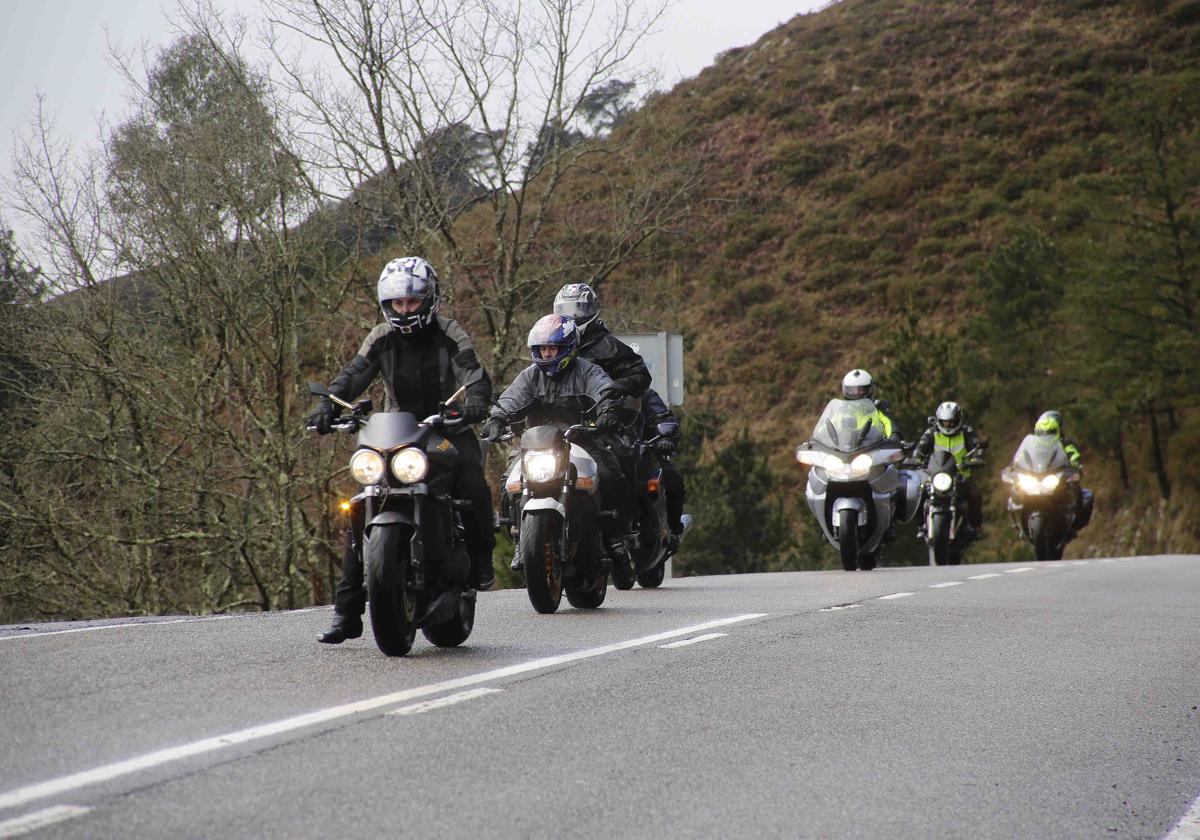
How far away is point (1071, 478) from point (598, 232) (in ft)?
30.7

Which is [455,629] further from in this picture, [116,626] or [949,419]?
[949,419]

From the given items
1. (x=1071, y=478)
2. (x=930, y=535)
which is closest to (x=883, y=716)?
(x=930, y=535)

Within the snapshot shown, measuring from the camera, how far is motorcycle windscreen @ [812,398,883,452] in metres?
18.2

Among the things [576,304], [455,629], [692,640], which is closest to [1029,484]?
[576,304]

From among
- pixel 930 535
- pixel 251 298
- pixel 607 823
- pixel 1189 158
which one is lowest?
pixel 607 823

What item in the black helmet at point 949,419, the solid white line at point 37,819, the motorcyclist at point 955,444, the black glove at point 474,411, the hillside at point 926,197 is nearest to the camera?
the solid white line at point 37,819

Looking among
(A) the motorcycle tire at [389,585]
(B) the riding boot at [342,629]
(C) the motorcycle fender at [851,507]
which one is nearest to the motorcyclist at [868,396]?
(C) the motorcycle fender at [851,507]

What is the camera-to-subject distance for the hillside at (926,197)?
47094 millimetres

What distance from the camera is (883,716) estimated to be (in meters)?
6.81

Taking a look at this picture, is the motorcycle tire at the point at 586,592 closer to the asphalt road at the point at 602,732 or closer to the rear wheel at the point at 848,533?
the asphalt road at the point at 602,732

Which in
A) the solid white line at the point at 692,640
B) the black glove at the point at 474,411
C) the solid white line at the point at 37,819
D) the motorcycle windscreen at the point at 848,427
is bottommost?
the solid white line at the point at 37,819

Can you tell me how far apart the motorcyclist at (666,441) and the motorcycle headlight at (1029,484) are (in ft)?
34.1

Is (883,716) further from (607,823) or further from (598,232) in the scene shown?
(598,232)

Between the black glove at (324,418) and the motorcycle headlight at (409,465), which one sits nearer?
the motorcycle headlight at (409,465)
